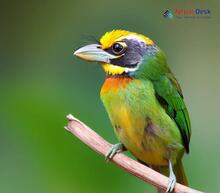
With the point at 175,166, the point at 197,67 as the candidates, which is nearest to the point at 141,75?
the point at 175,166

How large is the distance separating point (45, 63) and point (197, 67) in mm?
518

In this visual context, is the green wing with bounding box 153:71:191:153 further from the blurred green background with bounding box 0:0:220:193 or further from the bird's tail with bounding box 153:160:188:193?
the blurred green background with bounding box 0:0:220:193

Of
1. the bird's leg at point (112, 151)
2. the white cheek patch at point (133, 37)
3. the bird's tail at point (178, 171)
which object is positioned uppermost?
the white cheek patch at point (133, 37)

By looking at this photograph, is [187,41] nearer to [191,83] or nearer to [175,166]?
[191,83]

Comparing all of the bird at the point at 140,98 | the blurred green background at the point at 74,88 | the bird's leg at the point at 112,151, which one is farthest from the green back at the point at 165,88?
the blurred green background at the point at 74,88

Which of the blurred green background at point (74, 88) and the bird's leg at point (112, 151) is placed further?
the blurred green background at point (74, 88)

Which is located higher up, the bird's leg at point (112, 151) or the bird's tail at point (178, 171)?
the bird's leg at point (112, 151)

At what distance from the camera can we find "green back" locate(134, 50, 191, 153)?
4.91 ft

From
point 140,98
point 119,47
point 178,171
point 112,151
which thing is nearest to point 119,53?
point 119,47

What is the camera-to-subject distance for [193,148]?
1.82 m

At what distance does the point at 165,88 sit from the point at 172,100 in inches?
1.8

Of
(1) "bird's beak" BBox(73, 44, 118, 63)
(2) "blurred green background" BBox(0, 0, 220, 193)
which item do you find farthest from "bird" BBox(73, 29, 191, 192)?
(2) "blurred green background" BBox(0, 0, 220, 193)

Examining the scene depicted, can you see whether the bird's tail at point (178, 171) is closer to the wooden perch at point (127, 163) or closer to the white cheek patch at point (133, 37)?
the wooden perch at point (127, 163)

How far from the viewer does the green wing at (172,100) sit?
1.50 meters
